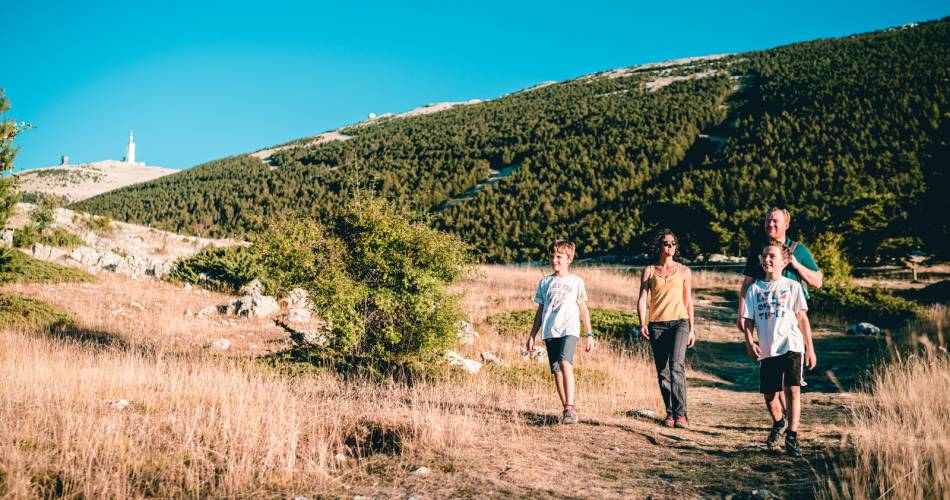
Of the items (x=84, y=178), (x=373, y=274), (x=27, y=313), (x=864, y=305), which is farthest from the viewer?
(x=84, y=178)

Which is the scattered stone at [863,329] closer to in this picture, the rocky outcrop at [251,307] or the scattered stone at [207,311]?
the rocky outcrop at [251,307]

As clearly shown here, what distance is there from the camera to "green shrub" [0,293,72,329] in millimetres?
8422

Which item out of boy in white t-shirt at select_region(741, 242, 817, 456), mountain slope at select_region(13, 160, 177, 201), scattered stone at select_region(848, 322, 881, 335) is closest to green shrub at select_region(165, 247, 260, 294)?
boy in white t-shirt at select_region(741, 242, 817, 456)

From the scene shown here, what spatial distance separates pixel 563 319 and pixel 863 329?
10.9 m

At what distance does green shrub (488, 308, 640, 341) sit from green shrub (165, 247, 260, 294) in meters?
7.13

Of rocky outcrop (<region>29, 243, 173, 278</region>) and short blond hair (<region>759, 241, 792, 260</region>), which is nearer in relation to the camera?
short blond hair (<region>759, 241, 792, 260</region>)

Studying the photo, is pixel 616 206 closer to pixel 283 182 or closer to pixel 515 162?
pixel 515 162

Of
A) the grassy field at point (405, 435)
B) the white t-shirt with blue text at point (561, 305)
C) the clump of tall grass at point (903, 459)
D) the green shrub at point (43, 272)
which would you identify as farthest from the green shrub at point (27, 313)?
the clump of tall grass at point (903, 459)

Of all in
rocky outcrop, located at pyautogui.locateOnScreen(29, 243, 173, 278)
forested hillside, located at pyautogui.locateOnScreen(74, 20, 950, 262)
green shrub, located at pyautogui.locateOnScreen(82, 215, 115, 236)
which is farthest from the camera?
forested hillside, located at pyautogui.locateOnScreen(74, 20, 950, 262)

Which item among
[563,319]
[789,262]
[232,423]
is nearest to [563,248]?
[563,319]

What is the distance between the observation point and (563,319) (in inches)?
195

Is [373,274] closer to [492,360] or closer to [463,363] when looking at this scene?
[463,363]

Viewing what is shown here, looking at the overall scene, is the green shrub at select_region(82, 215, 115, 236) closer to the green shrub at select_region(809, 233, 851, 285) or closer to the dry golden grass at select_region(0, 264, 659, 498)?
the dry golden grass at select_region(0, 264, 659, 498)

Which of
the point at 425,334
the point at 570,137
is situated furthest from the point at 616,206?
the point at 425,334
